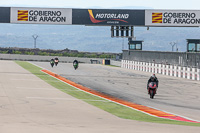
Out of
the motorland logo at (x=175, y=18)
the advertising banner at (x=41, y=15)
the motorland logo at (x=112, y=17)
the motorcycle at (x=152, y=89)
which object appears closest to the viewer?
the motorcycle at (x=152, y=89)

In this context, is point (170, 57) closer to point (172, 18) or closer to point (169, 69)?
point (169, 69)

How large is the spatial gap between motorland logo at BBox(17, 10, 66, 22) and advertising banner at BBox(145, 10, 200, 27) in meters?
8.78

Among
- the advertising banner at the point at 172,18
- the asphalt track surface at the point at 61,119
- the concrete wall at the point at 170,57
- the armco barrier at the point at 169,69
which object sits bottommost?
the asphalt track surface at the point at 61,119

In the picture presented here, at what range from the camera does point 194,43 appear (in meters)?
47.3

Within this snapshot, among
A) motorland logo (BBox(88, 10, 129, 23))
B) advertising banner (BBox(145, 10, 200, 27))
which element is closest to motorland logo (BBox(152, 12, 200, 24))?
advertising banner (BBox(145, 10, 200, 27))

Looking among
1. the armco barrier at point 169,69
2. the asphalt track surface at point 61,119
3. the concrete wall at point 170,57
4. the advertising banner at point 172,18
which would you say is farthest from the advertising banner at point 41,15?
the asphalt track surface at point 61,119

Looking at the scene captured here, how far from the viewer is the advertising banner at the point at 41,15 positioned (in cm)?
4344

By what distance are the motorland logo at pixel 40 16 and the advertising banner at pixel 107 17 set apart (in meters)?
1.51

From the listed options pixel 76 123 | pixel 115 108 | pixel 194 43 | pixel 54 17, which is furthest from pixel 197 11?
pixel 76 123

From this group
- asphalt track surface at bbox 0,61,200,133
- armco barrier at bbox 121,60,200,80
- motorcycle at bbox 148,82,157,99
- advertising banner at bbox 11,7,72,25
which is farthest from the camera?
advertising banner at bbox 11,7,72,25

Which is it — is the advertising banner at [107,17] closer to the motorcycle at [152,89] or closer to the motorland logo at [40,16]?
the motorland logo at [40,16]

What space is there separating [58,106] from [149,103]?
182 inches

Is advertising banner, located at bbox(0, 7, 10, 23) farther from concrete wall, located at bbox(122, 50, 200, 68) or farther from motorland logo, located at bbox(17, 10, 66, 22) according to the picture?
concrete wall, located at bbox(122, 50, 200, 68)

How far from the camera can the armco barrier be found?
38.4m
